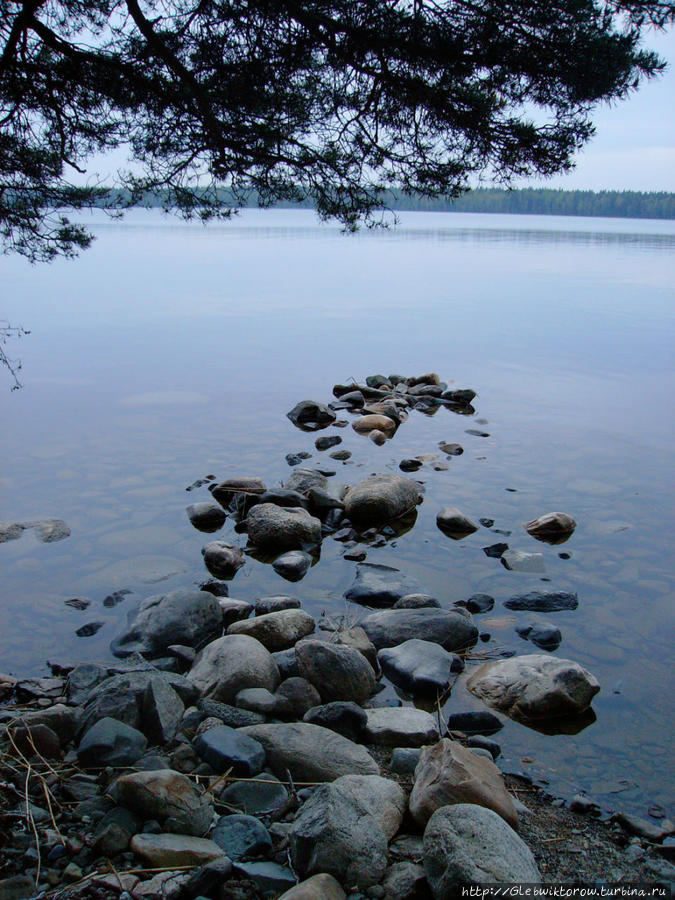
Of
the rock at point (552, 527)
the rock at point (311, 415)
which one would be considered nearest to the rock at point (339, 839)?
the rock at point (552, 527)

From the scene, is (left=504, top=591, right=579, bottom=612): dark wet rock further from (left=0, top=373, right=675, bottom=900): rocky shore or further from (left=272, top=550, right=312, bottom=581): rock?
(left=272, top=550, right=312, bottom=581): rock

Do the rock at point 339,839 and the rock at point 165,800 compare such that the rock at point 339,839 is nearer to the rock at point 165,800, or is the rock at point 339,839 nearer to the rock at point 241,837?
the rock at point 241,837

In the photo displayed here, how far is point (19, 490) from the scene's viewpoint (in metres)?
7.04

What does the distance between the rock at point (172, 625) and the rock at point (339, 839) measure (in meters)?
1.88

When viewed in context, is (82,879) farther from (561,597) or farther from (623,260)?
(623,260)

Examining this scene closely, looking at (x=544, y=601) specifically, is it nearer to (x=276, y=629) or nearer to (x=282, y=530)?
(x=276, y=629)

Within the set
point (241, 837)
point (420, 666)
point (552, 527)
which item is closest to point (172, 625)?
point (420, 666)

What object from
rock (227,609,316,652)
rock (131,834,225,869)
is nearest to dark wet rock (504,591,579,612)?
rock (227,609,316,652)

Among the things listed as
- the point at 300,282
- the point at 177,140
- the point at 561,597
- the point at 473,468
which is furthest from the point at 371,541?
the point at 300,282

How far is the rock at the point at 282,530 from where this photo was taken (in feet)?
19.1

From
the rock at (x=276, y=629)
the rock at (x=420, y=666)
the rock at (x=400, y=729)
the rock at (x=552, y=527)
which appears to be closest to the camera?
the rock at (x=400, y=729)

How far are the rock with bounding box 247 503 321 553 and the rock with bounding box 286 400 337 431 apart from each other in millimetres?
3574

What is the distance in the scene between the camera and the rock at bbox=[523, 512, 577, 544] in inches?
235

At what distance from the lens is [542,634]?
4.48 meters
